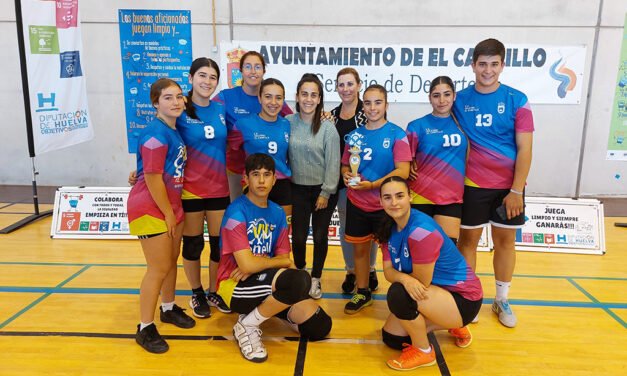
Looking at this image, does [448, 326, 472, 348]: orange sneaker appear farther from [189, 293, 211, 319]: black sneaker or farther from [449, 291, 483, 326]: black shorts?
[189, 293, 211, 319]: black sneaker

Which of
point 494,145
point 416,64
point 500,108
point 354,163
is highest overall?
point 416,64

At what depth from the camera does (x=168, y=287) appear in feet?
9.57

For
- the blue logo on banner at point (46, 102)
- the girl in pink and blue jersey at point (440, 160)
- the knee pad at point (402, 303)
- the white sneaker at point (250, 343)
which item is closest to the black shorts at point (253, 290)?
the white sneaker at point (250, 343)

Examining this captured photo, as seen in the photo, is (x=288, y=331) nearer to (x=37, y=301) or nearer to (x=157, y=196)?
(x=157, y=196)

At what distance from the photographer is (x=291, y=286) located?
2459 millimetres

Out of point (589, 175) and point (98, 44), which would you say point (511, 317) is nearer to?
point (589, 175)

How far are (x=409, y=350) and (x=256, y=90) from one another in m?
2.04

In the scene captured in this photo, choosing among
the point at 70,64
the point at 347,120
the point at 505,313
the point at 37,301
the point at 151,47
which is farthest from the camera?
the point at 151,47

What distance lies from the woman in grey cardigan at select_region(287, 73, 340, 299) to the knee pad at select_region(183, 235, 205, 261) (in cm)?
68

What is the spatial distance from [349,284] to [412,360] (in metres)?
1.11

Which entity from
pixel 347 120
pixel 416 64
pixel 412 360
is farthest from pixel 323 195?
pixel 416 64

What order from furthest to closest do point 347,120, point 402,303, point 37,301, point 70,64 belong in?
point 70,64, point 37,301, point 347,120, point 402,303

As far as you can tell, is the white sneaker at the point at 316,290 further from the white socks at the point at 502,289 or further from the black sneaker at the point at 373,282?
the white socks at the point at 502,289

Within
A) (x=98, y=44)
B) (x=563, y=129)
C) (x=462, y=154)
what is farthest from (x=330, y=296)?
(x=98, y=44)
